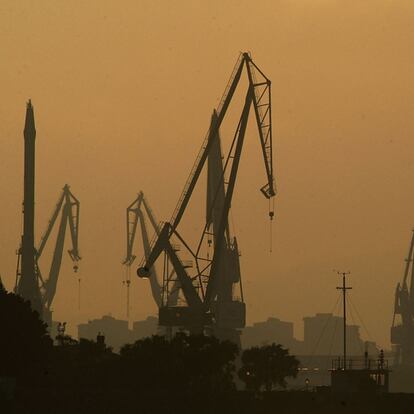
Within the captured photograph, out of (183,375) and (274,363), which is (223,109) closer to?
(274,363)

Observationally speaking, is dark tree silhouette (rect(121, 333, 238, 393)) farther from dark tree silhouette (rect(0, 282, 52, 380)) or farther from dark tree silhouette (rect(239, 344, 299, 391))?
dark tree silhouette (rect(0, 282, 52, 380))

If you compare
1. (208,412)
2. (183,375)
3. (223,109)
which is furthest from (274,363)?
(223,109)

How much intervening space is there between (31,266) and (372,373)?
82779 mm

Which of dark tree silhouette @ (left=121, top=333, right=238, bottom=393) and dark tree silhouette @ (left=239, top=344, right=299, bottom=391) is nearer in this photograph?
dark tree silhouette @ (left=121, top=333, right=238, bottom=393)

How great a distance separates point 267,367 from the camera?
454ft

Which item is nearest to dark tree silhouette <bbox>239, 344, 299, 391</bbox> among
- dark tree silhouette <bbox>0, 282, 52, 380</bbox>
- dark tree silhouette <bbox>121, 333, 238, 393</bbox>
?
dark tree silhouette <bbox>121, 333, 238, 393</bbox>

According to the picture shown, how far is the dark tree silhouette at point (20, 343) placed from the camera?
109 metres

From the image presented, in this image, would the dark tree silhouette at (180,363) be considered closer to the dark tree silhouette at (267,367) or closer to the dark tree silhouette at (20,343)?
the dark tree silhouette at (267,367)

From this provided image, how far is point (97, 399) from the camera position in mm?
102438

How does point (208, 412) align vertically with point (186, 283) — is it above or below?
below

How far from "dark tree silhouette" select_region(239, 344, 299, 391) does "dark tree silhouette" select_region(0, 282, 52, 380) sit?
2705cm

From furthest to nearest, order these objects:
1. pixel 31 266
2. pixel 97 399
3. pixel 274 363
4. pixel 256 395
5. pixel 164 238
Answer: pixel 31 266 → pixel 164 238 → pixel 274 363 → pixel 256 395 → pixel 97 399

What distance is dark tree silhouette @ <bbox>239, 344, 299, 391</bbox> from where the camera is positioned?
454 feet

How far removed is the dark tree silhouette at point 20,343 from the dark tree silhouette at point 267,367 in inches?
1065
